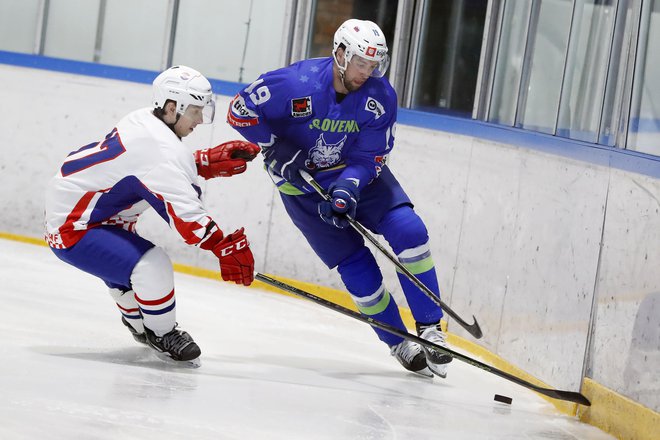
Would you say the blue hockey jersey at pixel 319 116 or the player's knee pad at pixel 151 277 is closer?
the player's knee pad at pixel 151 277

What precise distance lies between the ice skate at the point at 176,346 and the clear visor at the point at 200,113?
632 millimetres

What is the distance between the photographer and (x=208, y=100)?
3277 mm

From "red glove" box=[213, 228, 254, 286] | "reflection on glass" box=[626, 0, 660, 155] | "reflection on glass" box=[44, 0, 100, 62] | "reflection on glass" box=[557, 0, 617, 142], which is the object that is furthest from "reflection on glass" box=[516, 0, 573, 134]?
"reflection on glass" box=[44, 0, 100, 62]

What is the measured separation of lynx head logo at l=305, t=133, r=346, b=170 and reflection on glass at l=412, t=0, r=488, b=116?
2453 mm

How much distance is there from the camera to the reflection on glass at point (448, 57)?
239 inches

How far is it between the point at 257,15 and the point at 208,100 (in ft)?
10.9

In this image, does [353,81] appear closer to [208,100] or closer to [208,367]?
[208,100]

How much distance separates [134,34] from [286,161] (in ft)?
10.6

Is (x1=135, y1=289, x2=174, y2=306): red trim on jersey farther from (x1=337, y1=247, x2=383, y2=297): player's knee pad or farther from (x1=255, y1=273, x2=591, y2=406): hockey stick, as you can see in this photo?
(x1=337, y1=247, x2=383, y2=297): player's knee pad

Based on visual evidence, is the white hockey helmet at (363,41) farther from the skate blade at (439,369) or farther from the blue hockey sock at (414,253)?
the skate blade at (439,369)

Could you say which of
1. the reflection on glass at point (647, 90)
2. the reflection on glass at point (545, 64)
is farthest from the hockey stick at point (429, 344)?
→ the reflection on glass at point (545, 64)

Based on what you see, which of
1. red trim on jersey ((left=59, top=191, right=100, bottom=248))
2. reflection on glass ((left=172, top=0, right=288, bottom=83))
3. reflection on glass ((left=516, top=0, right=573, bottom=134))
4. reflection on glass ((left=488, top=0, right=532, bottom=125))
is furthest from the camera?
reflection on glass ((left=172, top=0, right=288, bottom=83))

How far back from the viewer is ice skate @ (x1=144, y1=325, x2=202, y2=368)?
3.20 meters

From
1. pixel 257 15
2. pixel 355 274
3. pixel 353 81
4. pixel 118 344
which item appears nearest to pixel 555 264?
pixel 355 274
